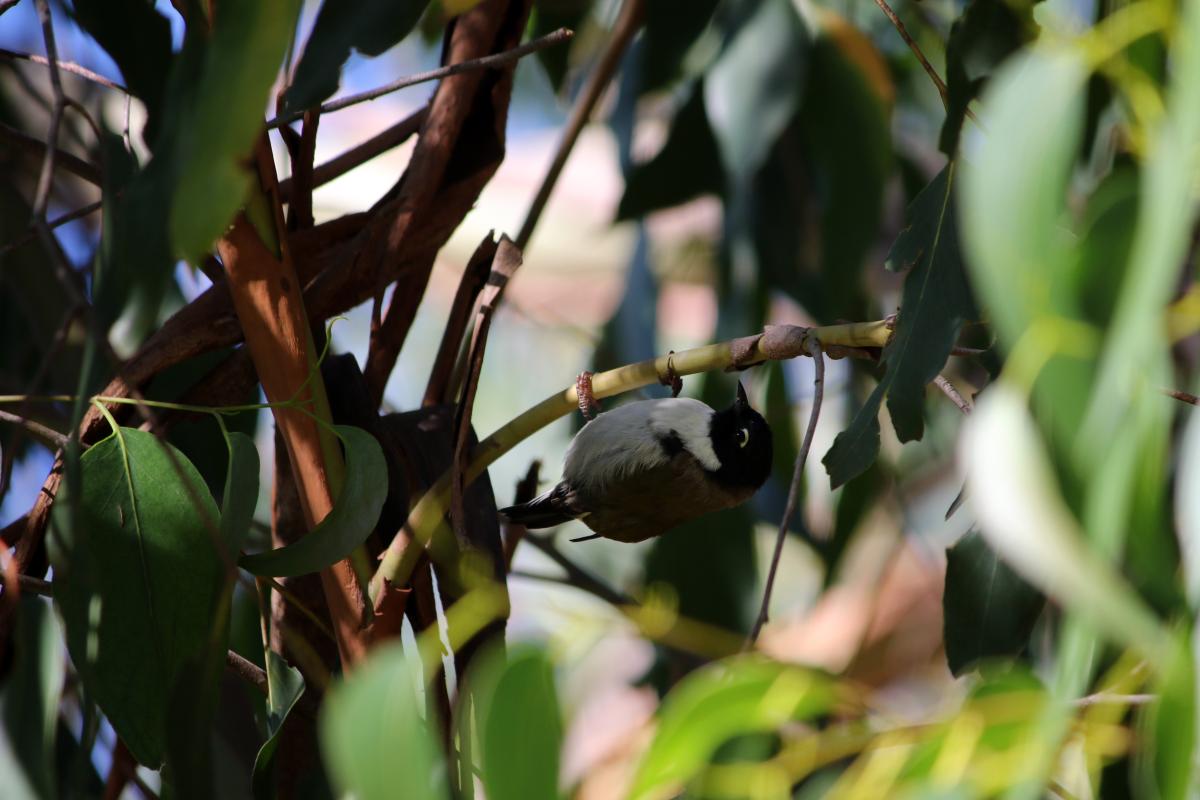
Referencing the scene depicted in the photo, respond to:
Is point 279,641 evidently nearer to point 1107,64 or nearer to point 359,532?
point 359,532

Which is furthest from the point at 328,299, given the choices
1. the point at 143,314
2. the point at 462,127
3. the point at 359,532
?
the point at 143,314

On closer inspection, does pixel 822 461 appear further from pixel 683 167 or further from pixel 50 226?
pixel 683 167

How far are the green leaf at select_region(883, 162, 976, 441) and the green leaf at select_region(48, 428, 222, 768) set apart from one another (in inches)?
22.0

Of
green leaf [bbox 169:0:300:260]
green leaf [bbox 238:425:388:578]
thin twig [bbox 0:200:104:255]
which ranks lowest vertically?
green leaf [bbox 238:425:388:578]

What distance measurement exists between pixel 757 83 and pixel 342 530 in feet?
4.16

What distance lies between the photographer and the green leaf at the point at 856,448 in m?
1.08

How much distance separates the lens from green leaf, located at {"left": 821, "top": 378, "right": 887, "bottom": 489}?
1.08 m

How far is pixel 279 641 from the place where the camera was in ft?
4.00

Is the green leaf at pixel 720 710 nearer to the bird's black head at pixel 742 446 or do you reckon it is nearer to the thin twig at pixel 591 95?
the thin twig at pixel 591 95

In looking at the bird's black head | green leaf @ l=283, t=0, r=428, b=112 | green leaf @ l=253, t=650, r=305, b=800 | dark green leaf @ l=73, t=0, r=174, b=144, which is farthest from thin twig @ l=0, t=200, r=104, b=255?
the bird's black head

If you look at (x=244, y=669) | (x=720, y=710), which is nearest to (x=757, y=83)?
(x=244, y=669)

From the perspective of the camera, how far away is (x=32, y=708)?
958mm

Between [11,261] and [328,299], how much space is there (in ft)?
2.99

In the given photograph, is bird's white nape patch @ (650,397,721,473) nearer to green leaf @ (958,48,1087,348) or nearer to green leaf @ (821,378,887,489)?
green leaf @ (821,378,887,489)
